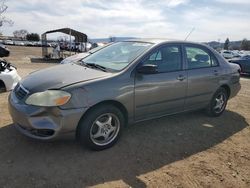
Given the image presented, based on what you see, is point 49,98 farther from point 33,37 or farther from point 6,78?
point 33,37

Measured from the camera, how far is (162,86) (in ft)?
14.5

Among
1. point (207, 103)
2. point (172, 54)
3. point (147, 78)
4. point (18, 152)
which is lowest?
point (18, 152)

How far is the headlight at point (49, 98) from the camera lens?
3.43 metres

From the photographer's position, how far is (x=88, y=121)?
3645 millimetres

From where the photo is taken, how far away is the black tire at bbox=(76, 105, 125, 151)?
3.66 meters

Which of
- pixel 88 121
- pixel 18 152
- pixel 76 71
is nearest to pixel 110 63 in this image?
pixel 76 71

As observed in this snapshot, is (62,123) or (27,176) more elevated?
(62,123)

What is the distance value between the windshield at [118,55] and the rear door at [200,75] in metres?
1.00

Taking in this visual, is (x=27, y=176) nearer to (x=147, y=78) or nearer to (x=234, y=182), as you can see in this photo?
(x=147, y=78)

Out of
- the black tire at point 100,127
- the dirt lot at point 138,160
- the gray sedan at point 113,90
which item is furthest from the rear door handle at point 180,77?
the black tire at point 100,127

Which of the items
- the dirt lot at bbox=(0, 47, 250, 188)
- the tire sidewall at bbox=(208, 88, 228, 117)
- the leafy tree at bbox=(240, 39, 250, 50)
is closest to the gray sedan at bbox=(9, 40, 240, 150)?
the tire sidewall at bbox=(208, 88, 228, 117)

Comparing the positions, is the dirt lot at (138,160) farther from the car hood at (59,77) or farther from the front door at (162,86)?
the car hood at (59,77)

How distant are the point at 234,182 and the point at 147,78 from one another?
1.89 m

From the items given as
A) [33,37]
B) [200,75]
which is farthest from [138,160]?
[33,37]
